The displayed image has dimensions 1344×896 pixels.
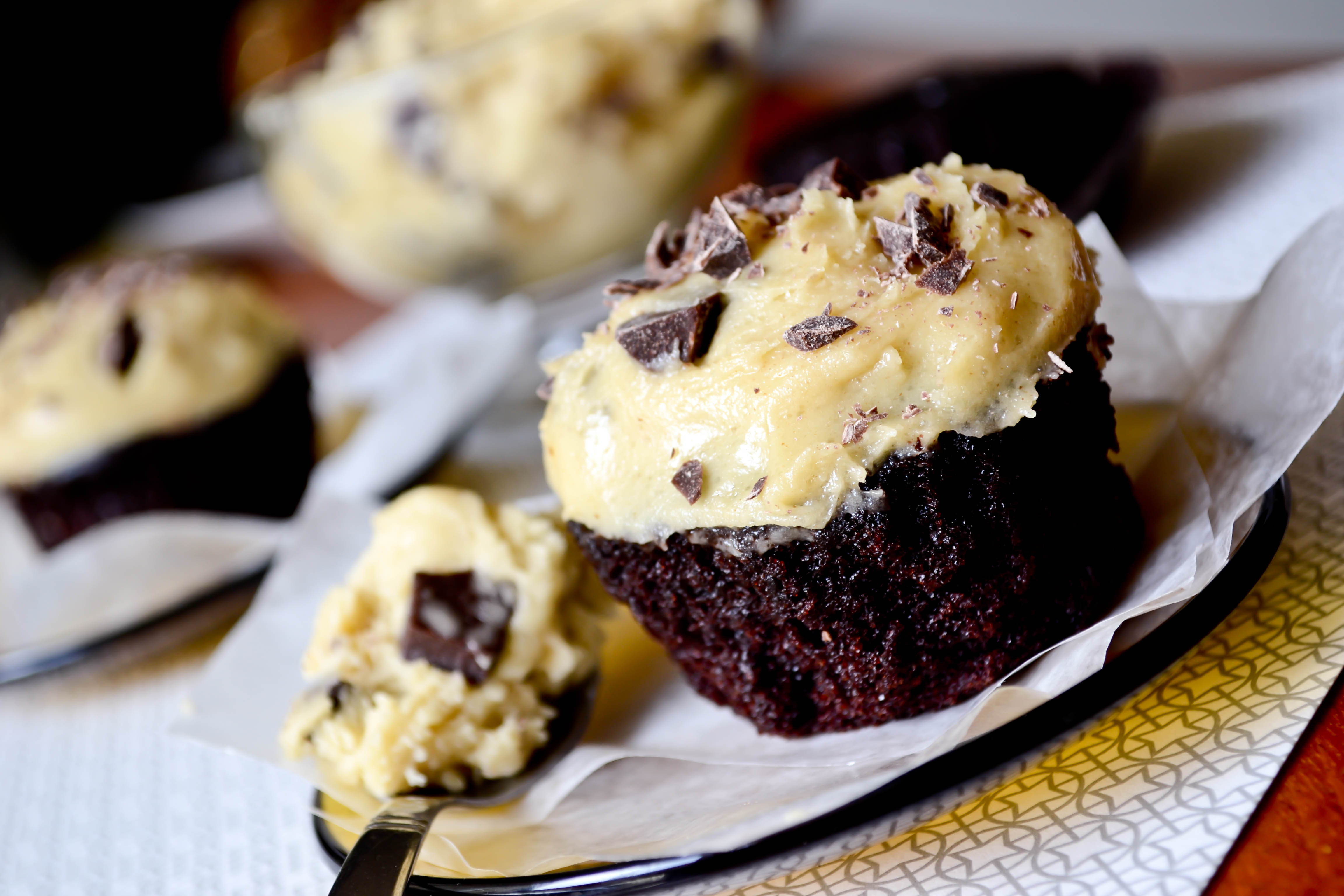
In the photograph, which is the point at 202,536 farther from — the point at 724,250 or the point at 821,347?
the point at 821,347

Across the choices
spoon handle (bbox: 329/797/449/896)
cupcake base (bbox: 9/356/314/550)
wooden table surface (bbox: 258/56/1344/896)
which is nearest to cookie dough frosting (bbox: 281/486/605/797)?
spoon handle (bbox: 329/797/449/896)

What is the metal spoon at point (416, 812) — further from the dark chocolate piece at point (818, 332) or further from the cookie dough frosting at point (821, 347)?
the dark chocolate piece at point (818, 332)

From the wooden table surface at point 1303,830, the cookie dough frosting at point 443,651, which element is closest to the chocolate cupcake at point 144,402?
the cookie dough frosting at point 443,651

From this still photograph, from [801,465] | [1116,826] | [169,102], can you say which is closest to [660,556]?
[801,465]

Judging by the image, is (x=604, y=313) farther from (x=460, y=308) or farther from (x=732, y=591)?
(x=732, y=591)

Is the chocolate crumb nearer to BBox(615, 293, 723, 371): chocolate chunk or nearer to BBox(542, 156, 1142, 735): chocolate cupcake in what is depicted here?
BBox(542, 156, 1142, 735): chocolate cupcake
